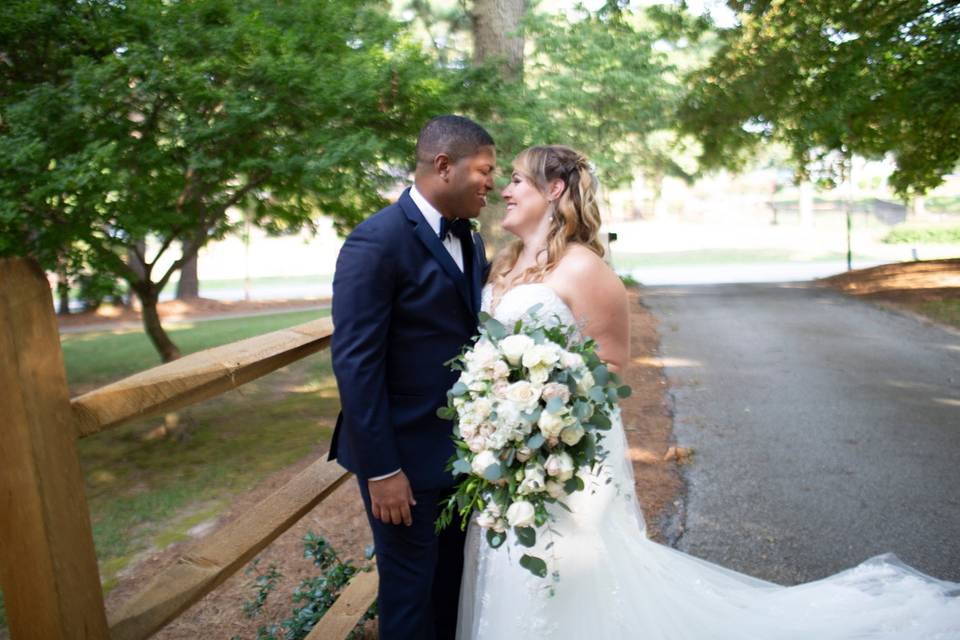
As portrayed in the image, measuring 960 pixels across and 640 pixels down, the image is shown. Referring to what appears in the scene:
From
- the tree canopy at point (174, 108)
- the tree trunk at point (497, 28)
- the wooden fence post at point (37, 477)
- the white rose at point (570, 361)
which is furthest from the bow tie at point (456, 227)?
the tree trunk at point (497, 28)

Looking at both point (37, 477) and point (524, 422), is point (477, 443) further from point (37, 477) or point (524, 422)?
point (37, 477)

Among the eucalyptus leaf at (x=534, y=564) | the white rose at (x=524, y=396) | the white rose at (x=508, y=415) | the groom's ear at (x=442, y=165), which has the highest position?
the groom's ear at (x=442, y=165)

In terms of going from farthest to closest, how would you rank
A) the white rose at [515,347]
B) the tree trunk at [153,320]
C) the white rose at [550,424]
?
the tree trunk at [153,320], the white rose at [515,347], the white rose at [550,424]

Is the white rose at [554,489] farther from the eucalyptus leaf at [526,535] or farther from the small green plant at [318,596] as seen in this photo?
the small green plant at [318,596]

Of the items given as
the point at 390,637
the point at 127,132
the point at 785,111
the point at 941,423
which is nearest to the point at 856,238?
the point at 785,111

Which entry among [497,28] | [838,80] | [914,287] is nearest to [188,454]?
[497,28]

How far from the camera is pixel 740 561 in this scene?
4.53 meters

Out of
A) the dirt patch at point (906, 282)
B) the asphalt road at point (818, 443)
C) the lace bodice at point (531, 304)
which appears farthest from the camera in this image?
the dirt patch at point (906, 282)

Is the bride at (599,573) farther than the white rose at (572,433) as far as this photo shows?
Yes

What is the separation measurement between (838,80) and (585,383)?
10.8 metres

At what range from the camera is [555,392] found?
2.35 m

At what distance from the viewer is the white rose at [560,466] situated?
237 cm

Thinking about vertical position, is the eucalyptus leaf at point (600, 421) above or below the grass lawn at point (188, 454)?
above

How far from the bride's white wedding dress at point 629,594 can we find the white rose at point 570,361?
47cm
